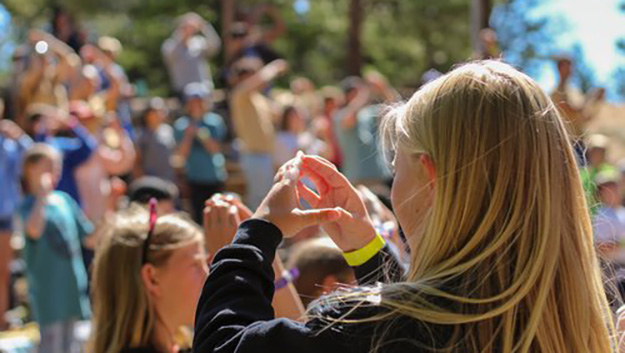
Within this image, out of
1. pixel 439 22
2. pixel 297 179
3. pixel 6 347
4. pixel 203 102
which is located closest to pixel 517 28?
pixel 439 22

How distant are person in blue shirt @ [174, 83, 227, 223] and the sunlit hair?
792 centimetres

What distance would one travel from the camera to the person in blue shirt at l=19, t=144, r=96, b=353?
537 cm

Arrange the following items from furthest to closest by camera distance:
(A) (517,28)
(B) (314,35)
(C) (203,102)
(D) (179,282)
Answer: (A) (517,28)
(B) (314,35)
(C) (203,102)
(D) (179,282)

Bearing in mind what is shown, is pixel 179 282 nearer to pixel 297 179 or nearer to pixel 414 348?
pixel 297 179

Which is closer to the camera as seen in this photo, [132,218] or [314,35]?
[132,218]

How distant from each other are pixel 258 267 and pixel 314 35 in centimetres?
2964

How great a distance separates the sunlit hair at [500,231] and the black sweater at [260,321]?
31 millimetres

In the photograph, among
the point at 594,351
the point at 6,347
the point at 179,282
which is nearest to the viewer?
the point at 594,351

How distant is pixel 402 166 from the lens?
5.24 ft

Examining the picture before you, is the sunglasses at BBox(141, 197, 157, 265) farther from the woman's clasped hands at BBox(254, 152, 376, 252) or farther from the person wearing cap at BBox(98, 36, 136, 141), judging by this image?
the person wearing cap at BBox(98, 36, 136, 141)

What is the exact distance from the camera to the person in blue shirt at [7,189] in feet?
23.0

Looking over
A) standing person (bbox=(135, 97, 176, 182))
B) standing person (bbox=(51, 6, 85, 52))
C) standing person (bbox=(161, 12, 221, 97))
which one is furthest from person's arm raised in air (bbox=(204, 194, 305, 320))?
standing person (bbox=(51, 6, 85, 52))

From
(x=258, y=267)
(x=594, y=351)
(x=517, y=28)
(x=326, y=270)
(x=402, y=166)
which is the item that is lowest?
(x=517, y=28)

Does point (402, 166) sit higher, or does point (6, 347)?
point (402, 166)
